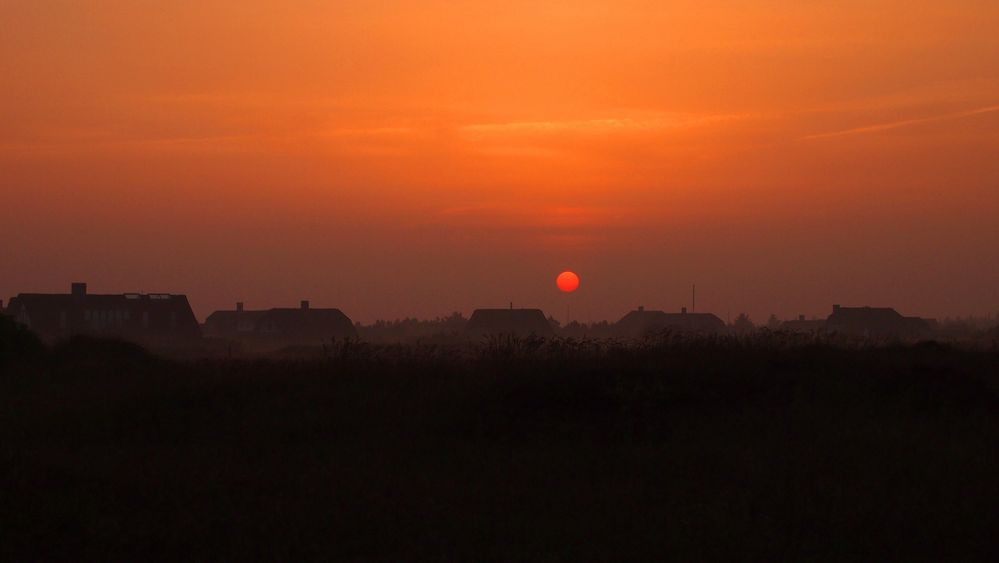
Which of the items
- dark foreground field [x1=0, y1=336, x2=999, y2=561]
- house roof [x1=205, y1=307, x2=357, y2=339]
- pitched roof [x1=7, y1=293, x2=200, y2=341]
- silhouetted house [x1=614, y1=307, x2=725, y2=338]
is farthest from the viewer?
silhouetted house [x1=614, y1=307, x2=725, y2=338]

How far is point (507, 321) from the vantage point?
8994 centimetres

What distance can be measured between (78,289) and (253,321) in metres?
21.4

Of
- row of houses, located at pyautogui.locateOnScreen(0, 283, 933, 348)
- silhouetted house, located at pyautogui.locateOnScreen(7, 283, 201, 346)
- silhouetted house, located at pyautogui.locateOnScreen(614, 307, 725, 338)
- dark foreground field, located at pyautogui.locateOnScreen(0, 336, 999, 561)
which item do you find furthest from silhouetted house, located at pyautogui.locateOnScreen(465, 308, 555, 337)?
dark foreground field, located at pyautogui.locateOnScreen(0, 336, 999, 561)

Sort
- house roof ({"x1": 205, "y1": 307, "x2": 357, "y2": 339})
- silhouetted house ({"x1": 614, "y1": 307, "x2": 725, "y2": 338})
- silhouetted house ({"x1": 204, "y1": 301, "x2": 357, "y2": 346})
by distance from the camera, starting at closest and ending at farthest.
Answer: silhouetted house ({"x1": 204, "y1": 301, "x2": 357, "y2": 346})
house roof ({"x1": 205, "y1": 307, "x2": 357, "y2": 339})
silhouetted house ({"x1": 614, "y1": 307, "x2": 725, "y2": 338})

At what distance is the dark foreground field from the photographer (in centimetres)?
1031

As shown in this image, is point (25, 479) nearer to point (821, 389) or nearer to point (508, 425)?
point (508, 425)

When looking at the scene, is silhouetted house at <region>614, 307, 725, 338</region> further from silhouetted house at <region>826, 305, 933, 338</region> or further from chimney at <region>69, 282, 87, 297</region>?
chimney at <region>69, 282, 87, 297</region>

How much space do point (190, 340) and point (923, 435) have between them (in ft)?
223

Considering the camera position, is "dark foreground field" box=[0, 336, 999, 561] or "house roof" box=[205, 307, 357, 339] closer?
"dark foreground field" box=[0, 336, 999, 561]

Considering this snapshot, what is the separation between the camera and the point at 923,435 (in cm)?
1443

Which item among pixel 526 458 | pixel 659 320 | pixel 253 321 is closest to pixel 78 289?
pixel 253 321

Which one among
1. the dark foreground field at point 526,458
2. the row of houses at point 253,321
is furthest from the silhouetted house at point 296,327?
the dark foreground field at point 526,458

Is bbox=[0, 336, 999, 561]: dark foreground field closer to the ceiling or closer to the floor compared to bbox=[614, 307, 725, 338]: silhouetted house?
closer to the floor

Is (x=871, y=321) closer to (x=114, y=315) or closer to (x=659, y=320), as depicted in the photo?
(x=659, y=320)
